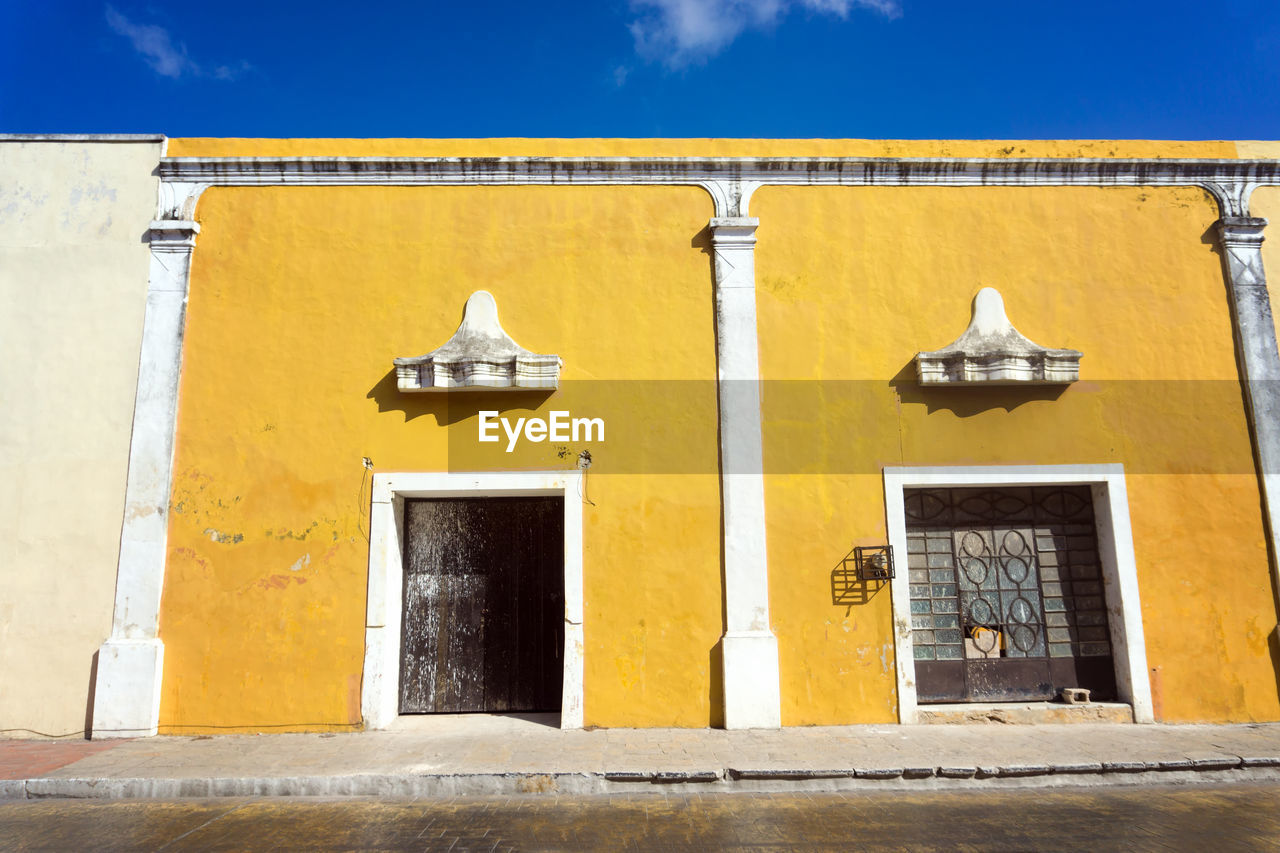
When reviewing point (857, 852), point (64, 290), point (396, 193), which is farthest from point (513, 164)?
point (857, 852)

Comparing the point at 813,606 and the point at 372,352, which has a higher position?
the point at 372,352

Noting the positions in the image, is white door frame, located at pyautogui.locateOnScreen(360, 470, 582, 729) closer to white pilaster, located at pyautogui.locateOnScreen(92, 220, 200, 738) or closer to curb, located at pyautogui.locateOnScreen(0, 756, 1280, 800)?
curb, located at pyautogui.locateOnScreen(0, 756, 1280, 800)

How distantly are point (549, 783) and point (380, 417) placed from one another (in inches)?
137

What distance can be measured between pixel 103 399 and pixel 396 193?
10.4 ft

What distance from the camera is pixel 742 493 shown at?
696 centimetres

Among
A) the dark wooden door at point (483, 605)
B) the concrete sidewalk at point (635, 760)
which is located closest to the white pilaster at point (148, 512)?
the concrete sidewalk at point (635, 760)

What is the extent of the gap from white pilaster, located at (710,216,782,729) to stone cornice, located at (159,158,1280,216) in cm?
57

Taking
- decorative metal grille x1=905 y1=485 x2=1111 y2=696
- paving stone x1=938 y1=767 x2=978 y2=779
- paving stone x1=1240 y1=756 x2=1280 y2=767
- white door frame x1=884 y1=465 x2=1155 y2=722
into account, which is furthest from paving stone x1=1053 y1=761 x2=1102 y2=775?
decorative metal grille x1=905 y1=485 x2=1111 y2=696

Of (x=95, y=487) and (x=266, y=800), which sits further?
(x=95, y=487)

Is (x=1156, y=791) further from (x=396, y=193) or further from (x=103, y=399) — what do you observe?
(x=103, y=399)

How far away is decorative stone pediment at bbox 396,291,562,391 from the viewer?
6.91m

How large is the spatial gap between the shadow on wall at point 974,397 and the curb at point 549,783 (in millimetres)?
3101

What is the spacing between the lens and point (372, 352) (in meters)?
7.18

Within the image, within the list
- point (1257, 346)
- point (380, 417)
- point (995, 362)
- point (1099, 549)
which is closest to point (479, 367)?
point (380, 417)
